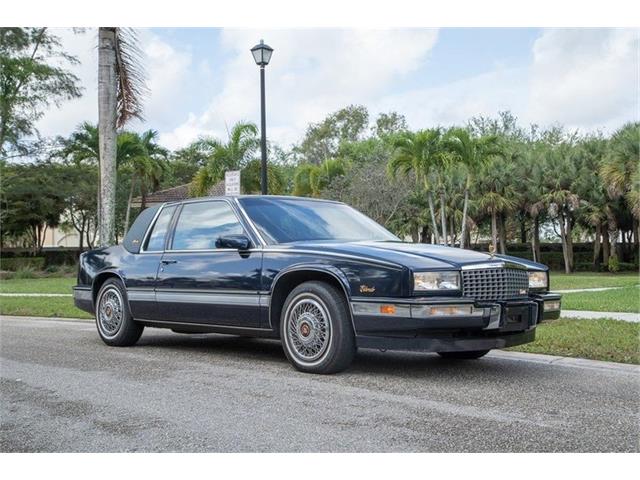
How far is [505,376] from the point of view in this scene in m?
6.82

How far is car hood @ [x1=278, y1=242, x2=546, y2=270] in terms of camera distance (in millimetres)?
6406

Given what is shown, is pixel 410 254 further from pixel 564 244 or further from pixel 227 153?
pixel 564 244

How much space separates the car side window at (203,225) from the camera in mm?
8023

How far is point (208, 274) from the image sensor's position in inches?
309

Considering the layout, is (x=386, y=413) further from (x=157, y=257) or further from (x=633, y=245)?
(x=633, y=245)

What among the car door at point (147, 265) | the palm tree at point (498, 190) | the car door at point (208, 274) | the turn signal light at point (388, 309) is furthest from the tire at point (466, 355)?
the palm tree at point (498, 190)

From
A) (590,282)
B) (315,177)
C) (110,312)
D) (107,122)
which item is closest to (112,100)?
(107,122)

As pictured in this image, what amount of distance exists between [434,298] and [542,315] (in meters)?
1.36

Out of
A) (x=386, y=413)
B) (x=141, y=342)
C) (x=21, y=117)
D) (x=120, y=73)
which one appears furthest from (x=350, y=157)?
(x=386, y=413)

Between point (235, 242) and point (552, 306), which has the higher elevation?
point (235, 242)

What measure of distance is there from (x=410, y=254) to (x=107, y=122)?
37.9 feet

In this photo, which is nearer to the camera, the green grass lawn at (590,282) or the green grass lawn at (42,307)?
the green grass lawn at (42,307)

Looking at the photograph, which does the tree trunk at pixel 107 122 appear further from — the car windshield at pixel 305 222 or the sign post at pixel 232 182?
the car windshield at pixel 305 222

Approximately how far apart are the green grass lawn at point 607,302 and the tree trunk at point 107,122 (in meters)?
9.39
